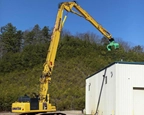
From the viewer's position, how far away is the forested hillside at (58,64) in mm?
42844

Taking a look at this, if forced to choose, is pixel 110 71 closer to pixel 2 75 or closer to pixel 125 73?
pixel 125 73

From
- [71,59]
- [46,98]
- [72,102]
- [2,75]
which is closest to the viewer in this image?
[46,98]

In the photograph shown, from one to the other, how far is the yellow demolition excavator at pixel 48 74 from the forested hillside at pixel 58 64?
56.7 ft

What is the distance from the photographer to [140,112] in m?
20.7

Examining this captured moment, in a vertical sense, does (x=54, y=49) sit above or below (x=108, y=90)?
above

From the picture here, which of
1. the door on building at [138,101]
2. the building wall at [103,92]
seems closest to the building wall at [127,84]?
the door on building at [138,101]

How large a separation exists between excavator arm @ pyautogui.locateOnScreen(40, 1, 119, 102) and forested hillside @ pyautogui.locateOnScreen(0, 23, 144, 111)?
1683 centimetres

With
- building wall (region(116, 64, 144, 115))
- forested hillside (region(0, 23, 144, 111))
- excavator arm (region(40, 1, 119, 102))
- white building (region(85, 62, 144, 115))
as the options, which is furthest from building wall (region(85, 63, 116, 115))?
forested hillside (region(0, 23, 144, 111))

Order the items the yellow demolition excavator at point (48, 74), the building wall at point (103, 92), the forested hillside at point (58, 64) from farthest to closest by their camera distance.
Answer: the forested hillside at point (58, 64), the building wall at point (103, 92), the yellow demolition excavator at point (48, 74)

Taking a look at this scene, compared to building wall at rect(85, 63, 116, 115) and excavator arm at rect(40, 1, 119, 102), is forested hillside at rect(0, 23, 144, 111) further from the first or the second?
excavator arm at rect(40, 1, 119, 102)

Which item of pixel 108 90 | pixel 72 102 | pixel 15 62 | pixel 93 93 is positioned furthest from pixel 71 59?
pixel 108 90

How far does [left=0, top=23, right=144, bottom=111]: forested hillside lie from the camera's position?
42.8m

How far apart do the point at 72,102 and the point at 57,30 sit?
63.7 ft

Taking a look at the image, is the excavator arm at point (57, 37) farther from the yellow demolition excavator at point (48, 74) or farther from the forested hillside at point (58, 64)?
the forested hillside at point (58, 64)
